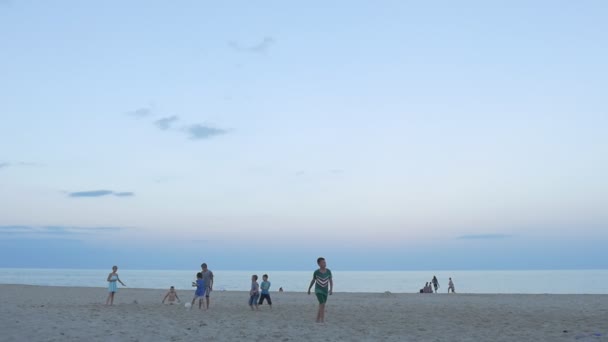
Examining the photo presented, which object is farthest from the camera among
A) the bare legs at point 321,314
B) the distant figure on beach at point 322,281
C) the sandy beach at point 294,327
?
the bare legs at point 321,314

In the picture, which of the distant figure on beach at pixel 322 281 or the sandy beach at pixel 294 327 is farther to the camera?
the distant figure on beach at pixel 322 281

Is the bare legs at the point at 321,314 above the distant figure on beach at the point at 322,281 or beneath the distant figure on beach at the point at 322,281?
beneath

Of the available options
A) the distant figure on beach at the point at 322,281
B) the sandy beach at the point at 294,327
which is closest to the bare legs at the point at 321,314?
the distant figure on beach at the point at 322,281

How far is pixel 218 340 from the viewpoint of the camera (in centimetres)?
1152

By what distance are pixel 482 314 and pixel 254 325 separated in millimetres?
8422

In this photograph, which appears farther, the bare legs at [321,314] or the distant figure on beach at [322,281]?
the bare legs at [321,314]

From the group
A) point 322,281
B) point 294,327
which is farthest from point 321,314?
point 294,327

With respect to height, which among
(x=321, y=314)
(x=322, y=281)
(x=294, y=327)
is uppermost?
(x=322, y=281)

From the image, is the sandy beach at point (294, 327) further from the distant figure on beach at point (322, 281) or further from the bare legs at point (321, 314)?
the distant figure on beach at point (322, 281)

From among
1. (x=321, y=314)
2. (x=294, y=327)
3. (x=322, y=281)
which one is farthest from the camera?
(x=321, y=314)

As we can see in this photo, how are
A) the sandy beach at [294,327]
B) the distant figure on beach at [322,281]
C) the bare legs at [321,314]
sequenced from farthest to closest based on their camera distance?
the bare legs at [321,314] < the distant figure on beach at [322,281] < the sandy beach at [294,327]

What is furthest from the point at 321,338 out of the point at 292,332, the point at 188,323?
the point at 188,323

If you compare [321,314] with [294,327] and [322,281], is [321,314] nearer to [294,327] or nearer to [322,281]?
[322,281]

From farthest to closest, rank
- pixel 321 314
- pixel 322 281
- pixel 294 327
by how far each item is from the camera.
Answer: pixel 321 314, pixel 322 281, pixel 294 327
